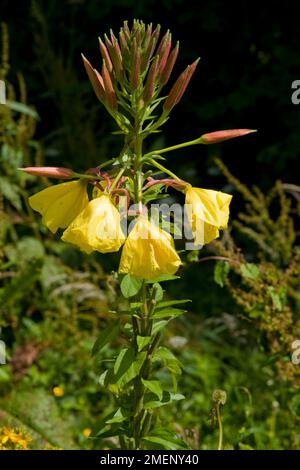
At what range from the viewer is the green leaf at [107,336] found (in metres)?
1.97

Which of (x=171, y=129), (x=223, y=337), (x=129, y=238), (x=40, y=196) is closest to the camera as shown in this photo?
(x=129, y=238)

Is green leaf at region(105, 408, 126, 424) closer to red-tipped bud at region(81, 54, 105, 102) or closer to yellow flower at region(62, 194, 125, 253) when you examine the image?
yellow flower at region(62, 194, 125, 253)

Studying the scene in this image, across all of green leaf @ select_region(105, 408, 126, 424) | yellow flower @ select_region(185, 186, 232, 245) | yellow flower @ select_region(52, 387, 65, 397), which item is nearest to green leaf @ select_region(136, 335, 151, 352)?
green leaf @ select_region(105, 408, 126, 424)

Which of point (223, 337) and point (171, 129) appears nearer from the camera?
point (223, 337)

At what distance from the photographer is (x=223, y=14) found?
4.62m

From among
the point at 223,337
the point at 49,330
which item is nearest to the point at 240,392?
the point at 223,337

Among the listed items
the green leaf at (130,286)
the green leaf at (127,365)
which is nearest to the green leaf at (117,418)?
the green leaf at (127,365)

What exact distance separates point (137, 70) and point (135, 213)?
33 centimetres

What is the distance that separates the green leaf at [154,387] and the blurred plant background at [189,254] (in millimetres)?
223

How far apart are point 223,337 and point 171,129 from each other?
5.71ft

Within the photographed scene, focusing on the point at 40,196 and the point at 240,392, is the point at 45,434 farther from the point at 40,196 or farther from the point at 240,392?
the point at 40,196

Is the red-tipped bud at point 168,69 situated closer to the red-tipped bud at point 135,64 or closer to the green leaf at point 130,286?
the red-tipped bud at point 135,64

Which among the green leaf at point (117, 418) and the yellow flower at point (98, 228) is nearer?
the yellow flower at point (98, 228)

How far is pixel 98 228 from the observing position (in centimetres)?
166
